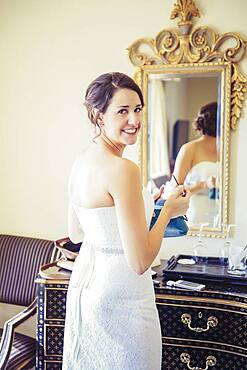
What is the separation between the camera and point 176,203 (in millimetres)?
1680

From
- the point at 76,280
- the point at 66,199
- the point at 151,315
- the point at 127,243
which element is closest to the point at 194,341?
the point at 151,315

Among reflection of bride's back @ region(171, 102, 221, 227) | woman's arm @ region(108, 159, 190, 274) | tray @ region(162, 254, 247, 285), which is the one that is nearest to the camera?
woman's arm @ region(108, 159, 190, 274)

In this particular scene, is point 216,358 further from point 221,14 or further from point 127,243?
point 221,14

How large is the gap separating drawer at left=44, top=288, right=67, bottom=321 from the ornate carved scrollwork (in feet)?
3.61

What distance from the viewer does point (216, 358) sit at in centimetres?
207

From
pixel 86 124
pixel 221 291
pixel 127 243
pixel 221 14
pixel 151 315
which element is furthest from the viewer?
pixel 86 124

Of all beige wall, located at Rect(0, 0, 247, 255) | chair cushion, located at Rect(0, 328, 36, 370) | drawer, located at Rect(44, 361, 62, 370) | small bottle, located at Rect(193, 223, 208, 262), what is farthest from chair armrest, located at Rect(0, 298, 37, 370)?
small bottle, located at Rect(193, 223, 208, 262)

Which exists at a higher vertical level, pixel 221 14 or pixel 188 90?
pixel 221 14

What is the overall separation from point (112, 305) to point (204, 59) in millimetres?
1291

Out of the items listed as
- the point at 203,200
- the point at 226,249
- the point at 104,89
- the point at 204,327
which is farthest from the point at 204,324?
the point at 104,89

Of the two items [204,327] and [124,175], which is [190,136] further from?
[124,175]

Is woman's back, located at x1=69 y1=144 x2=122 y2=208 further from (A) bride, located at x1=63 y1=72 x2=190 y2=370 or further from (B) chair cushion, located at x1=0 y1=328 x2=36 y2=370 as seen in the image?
(B) chair cushion, located at x1=0 y1=328 x2=36 y2=370

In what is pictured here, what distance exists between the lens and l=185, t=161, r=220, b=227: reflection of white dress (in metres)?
2.46

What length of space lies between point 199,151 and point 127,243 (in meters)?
1.07
